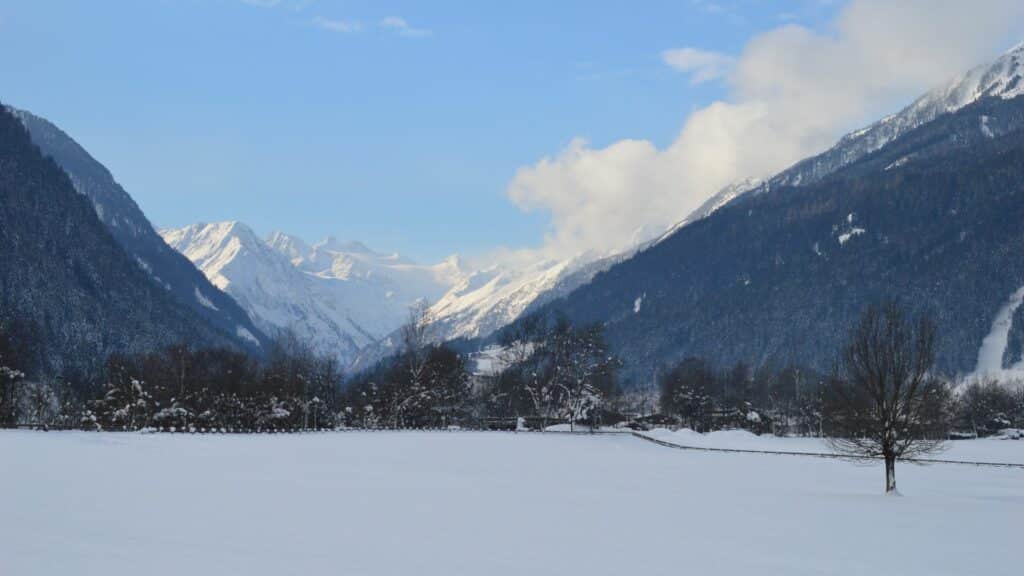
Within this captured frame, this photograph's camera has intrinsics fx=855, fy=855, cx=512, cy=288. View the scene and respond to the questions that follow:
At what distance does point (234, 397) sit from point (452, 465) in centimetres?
5394

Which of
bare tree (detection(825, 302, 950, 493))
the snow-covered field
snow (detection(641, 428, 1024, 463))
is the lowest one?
snow (detection(641, 428, 1024, 463))

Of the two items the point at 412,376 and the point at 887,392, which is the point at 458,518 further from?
the point at 412,376

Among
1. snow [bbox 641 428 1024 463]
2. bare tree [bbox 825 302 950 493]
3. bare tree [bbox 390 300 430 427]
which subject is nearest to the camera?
bare tree [bbox 825 302 950 493]

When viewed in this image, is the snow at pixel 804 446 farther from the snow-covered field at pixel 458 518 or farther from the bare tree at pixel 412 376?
the snow-covered field at pixel 458 518

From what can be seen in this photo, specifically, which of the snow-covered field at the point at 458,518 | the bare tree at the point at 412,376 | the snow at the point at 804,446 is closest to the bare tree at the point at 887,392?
the snow-covered field at the point at 458,518

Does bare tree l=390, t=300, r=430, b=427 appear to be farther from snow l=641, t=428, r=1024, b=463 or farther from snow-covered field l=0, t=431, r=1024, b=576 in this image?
snow-covered field l=0, t=431, r=1024, b=576

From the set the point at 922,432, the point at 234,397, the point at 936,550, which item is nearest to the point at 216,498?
the point at 936,550

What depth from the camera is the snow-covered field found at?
20484 millimetres

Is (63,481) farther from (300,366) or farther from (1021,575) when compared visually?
(300,366)

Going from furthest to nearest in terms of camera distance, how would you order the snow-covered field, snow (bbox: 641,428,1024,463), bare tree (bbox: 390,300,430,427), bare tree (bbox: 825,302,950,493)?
bare tree (bbox: 390,300,430,427) < snow (bbox: 641,428,1024,463) < bare tree (bbox: 825,302,950,493) < the snow-covered field

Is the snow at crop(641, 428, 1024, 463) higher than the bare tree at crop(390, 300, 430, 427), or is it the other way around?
the bare tree at crop(390, 300, 430, 427)

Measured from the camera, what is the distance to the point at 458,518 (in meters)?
28.4

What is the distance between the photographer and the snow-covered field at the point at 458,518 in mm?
20484

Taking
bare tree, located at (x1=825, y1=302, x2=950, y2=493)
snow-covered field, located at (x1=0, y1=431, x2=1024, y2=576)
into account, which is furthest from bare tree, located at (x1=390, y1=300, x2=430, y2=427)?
bare tree, located at (x1=825, y1=302, x2=950, y2=493)
